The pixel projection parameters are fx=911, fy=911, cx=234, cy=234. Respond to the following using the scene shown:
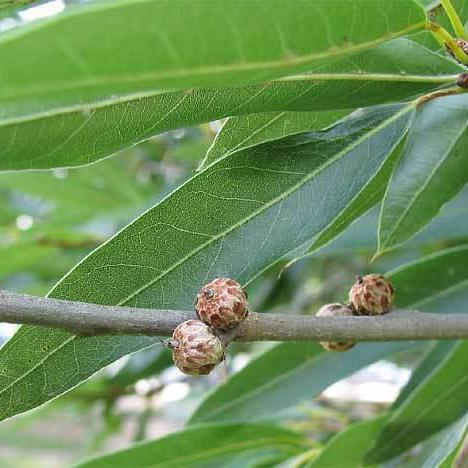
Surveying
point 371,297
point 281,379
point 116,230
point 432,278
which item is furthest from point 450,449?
point 116,230

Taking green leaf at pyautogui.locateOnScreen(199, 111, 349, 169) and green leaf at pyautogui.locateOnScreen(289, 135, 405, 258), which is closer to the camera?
green leaf at pyautogui.locateOnScreen(199, 111, 349, 169)

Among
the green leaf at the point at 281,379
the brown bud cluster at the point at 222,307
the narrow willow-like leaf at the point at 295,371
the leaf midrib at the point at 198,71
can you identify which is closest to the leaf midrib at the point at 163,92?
the leaf midrib at the point at 198,71

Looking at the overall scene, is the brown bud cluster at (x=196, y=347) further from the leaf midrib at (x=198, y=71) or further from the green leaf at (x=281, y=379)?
the green leaf at (x=281, y=379)

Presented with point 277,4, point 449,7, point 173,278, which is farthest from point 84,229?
point 277,4

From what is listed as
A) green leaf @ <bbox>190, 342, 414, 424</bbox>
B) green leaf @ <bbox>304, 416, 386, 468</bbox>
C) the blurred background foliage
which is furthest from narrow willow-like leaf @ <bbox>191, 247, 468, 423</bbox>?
the blurred background foliage

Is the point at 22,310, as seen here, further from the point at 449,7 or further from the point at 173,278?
the point at 449,7

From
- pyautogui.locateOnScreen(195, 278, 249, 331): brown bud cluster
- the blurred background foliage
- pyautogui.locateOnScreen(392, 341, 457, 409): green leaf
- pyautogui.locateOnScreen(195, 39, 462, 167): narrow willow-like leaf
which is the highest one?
the blurred background foliage

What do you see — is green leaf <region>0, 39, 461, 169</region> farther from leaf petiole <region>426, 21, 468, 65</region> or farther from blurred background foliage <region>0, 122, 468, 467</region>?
blurred background foliage <region>0, 122, 468, 467</region>

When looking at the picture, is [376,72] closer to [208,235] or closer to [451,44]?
[451,44]

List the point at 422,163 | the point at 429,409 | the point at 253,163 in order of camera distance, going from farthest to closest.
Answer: the point at 429,409, the point at 422,163, the point at 253,163
